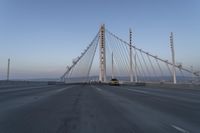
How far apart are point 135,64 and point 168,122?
53.9 metres

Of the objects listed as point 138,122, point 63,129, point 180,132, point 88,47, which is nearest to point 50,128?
point 63,129

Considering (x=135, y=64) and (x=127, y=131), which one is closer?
(x=127, y=131)

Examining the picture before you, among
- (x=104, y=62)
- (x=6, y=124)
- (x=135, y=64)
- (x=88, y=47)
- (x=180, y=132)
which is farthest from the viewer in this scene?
(x=88, y=47)

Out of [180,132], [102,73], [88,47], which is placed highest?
[88,47]

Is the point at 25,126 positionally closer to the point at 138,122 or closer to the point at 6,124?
the point at 6,124

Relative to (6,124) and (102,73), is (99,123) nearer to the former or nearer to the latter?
(6,124)

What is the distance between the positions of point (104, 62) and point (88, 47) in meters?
12.5

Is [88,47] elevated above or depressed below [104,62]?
above

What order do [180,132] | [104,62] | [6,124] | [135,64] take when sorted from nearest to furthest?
[180,132]
[6,124]
[135,64]
[104,62]

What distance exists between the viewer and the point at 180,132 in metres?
6.91

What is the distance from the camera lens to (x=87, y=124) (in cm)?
809

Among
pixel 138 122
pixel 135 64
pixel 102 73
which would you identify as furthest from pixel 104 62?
pixel 138 122

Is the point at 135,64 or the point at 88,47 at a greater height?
the point at 88,47

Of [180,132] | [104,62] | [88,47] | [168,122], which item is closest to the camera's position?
[180,132]
